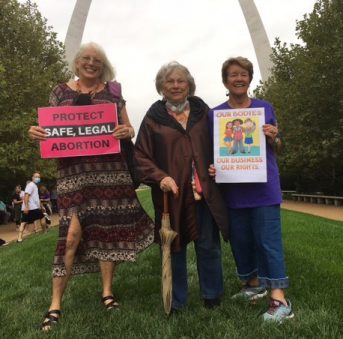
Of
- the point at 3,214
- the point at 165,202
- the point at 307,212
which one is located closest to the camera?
the point at 165,202

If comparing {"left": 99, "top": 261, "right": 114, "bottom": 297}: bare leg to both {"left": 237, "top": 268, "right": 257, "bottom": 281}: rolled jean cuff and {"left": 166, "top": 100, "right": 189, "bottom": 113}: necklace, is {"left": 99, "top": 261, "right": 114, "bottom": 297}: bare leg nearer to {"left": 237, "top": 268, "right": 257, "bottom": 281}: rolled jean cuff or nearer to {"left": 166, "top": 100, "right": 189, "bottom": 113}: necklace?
{"left": 237, "top": 268, "right": 257, "bottom": 281}: rolled jean cuff

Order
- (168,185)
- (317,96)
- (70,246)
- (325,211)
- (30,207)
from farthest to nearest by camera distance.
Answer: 1. (317,96)
2. (325,211)
3. (30,207)
4. (70,246)
5. (168,185)

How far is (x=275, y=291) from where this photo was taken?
349 centimetres

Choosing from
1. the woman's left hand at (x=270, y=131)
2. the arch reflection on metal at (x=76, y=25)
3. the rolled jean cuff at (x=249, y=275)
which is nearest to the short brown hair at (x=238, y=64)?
the woman's left hand at (x=270, y=131)

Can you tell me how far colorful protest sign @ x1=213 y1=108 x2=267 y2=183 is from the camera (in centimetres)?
360

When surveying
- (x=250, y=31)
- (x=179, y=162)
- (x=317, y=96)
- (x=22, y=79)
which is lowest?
(x=179, y=162)

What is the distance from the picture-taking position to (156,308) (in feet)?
12.4

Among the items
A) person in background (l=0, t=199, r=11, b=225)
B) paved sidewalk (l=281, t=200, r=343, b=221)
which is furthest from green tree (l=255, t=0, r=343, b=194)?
person in background (l=0, t=199, r=11, b=225)

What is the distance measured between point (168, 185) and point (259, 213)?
2.43 ft

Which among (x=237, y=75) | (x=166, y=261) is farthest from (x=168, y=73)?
(x=166, y=261)

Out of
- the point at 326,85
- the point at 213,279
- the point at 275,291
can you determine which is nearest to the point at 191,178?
the point at 213,279

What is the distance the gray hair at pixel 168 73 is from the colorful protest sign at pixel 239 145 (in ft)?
1.18

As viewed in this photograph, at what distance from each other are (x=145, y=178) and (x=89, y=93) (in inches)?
36.1

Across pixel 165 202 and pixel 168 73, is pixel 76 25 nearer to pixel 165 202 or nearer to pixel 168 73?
pixel 168 73
